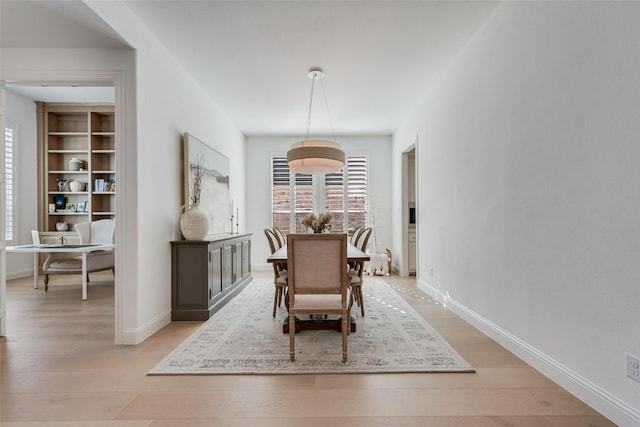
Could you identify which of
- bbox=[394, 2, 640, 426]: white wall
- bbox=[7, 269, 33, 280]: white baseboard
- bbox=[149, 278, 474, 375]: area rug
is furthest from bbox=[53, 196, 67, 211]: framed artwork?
bbox=[394, 2, 640, 426]: white wall

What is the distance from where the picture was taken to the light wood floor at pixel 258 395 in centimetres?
179

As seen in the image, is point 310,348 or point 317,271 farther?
point 310,348

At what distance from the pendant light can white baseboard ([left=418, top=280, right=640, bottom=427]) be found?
233 centimetres

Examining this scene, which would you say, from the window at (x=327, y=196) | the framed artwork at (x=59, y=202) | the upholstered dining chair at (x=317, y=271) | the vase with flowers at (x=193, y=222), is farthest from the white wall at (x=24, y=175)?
the upholstered dining chair at (x=317, y=271)

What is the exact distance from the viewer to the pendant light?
12.8 ft

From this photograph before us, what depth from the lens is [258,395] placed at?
2043 millimetres

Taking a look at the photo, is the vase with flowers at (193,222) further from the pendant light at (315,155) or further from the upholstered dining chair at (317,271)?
the upholstered dining chair at (317,271)

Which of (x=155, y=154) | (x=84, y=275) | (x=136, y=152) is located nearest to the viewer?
(x=136, y=152)

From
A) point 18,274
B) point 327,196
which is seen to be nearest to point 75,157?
point 18,274

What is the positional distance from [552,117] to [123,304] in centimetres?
369

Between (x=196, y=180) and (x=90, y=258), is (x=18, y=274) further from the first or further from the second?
(x=196, y=180)

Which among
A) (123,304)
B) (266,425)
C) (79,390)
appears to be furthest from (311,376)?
(123,304)

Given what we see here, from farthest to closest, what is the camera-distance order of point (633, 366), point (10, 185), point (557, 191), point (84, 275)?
point (10, 185), point (84, 275), point (557, 191), point (633, 366)

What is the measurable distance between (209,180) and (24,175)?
407 cm
